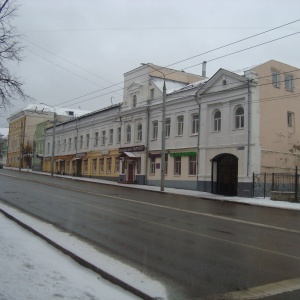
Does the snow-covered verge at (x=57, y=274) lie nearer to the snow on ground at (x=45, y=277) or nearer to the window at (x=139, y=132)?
the snow on ground at (x=45, y=277)

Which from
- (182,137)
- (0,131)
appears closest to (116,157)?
(182,137)

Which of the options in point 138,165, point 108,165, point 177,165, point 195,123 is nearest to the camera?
point 195,123

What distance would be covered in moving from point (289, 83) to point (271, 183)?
29.1ft

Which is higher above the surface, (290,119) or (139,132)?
(290,119)

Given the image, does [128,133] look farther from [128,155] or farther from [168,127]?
[168,127]

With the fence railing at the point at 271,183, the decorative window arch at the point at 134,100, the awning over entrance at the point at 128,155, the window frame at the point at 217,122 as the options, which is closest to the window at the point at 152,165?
the awning over entrance at the point at 128,155

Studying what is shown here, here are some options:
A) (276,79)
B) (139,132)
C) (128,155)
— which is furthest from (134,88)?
(276,79)

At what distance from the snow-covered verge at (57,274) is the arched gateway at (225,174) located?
2215 cm

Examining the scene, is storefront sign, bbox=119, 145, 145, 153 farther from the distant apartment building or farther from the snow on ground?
the distant apartment building

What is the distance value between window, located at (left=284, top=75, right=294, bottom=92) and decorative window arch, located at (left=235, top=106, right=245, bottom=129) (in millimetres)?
4874

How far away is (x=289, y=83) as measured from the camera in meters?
32.4

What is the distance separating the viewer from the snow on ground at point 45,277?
5070 millimetres

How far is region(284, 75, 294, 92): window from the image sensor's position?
1252 inches

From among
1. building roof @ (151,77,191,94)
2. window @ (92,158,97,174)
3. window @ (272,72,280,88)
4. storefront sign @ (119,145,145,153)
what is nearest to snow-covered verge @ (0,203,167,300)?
window @ (272,72,280,88)
